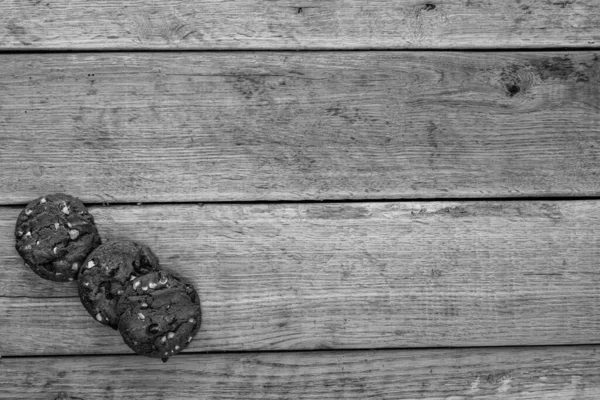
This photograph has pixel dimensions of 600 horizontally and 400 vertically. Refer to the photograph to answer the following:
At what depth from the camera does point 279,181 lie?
4.15 ft

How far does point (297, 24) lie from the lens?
1.27 meters

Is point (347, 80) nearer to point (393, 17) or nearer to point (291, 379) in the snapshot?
point (393, 17)

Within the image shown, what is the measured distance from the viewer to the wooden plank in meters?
1.26

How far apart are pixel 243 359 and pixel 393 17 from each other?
658mm

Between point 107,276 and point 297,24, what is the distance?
0.54 m

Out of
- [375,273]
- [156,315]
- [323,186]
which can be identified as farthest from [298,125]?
[156,315]

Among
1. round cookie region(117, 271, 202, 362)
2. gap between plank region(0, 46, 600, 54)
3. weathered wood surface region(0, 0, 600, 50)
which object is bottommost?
round cookie region(117, 271, 202, 362)

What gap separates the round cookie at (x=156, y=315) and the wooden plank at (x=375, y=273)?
0.07 m

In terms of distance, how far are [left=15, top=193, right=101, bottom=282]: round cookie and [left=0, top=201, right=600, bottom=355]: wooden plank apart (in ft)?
0.26

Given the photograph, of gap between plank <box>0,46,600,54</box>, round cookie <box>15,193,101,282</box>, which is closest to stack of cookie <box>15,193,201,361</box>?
round cookie <box>15,193,101,282</box>

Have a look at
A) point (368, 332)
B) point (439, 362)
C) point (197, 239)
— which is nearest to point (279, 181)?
point (197, 239)

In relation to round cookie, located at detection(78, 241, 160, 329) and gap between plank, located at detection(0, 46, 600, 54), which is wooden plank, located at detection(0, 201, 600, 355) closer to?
round cookie, located at detection(78, 241, 160, 329)

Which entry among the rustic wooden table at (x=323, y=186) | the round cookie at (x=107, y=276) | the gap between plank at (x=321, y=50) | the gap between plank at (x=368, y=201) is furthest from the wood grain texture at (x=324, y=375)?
the gap between plank at (x=321, y=50)

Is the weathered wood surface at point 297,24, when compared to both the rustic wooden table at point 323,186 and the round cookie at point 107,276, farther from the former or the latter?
the round cookie at point 107,276
